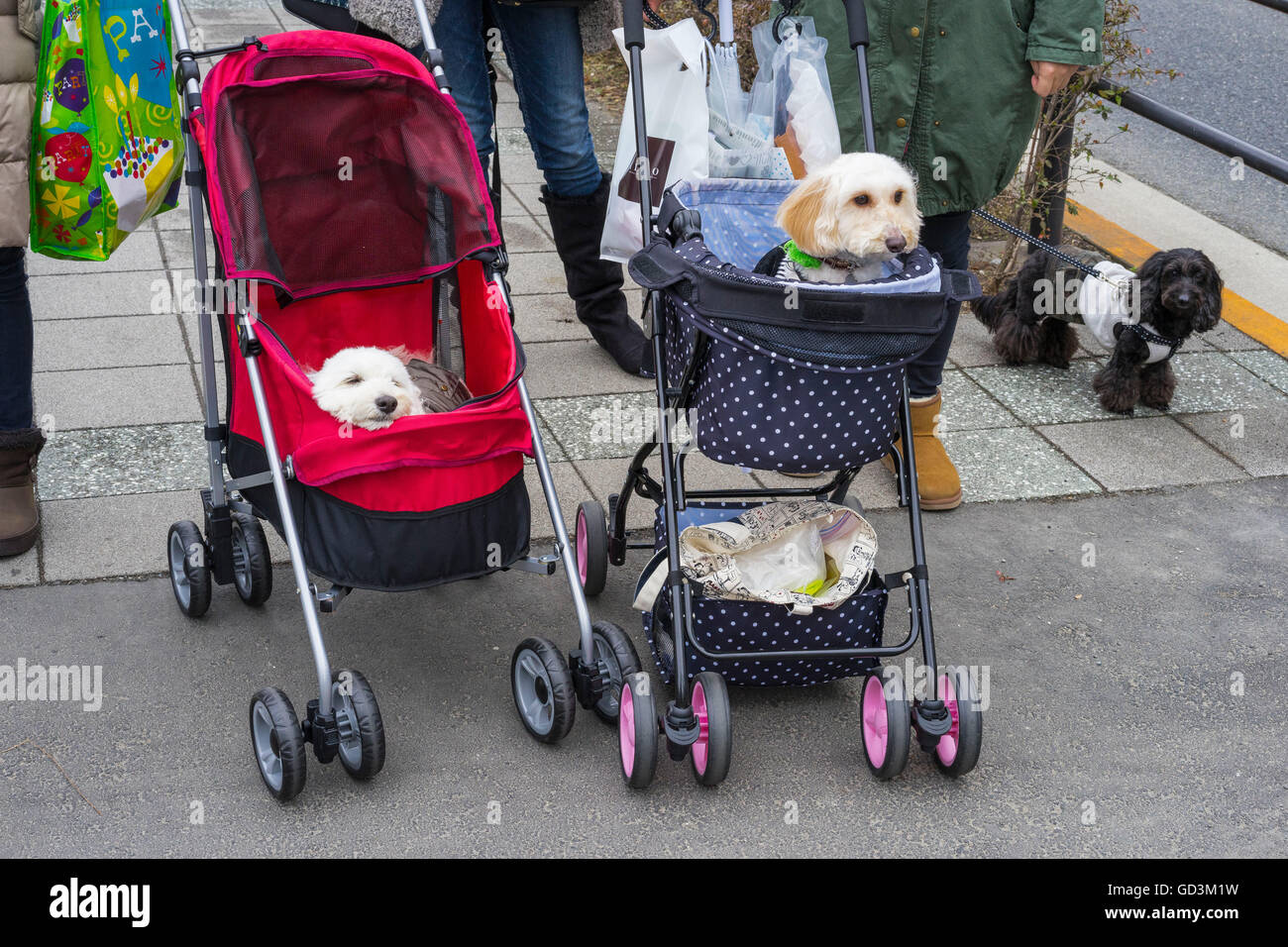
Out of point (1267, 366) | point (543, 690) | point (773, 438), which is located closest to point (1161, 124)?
point (1267, 366)

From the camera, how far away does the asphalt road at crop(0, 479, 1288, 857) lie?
2.79 meters

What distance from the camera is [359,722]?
272cm

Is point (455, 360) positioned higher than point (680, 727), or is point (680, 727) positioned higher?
point (455, 360)

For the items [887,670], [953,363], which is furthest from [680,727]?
[953,363]

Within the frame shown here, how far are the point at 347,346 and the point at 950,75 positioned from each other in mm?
1865

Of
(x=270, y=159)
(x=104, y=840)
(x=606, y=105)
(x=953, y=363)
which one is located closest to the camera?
(x=104, y=840)

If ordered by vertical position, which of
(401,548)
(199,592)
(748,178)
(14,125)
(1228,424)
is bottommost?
(1228,424)

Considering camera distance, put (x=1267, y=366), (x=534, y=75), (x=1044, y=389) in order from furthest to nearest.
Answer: (x=1267, y=366)
(x=1044, y=389)
(x=534, y=75)

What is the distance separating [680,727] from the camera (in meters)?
2.82

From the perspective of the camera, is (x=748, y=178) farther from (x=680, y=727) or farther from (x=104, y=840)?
(x=104, y=840)

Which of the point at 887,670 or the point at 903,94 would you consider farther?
the point at 903,94

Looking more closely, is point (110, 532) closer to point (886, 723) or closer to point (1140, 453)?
point (886, 723)

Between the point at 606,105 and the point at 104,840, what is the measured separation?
20.8 feet

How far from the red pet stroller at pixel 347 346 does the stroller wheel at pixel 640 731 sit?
0.14 metres
